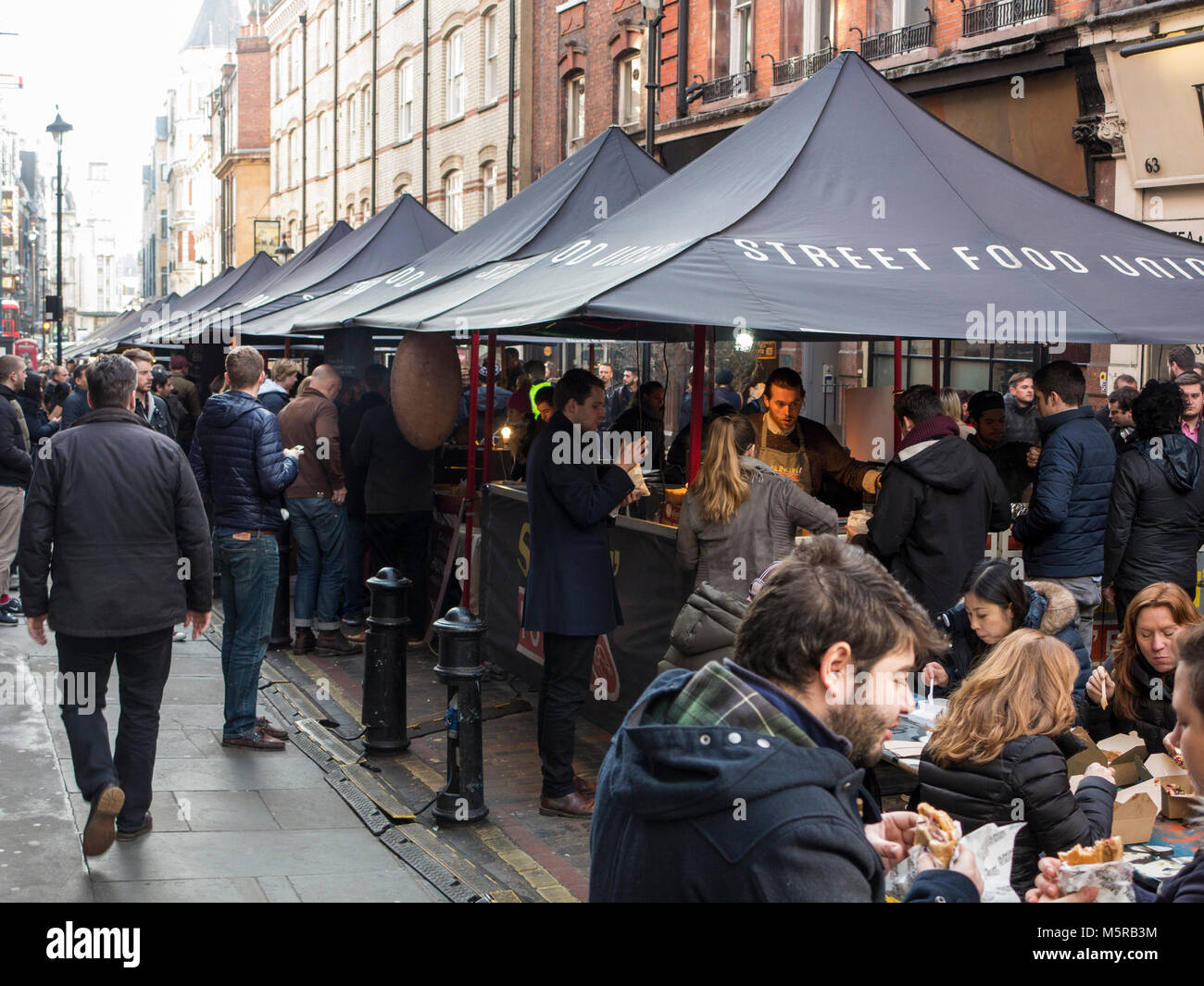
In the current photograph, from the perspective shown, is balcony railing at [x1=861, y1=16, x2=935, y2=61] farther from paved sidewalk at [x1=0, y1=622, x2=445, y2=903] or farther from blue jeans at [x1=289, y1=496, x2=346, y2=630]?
paved sidewalk at [x1=0, y1=622, x2=445, y2=903]

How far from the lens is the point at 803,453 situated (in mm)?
8273

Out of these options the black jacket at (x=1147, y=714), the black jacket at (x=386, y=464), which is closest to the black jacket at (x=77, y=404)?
the black jacket at (x=386, y=464)

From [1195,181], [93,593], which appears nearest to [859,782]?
[93,593]

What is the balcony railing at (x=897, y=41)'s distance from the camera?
1612cm

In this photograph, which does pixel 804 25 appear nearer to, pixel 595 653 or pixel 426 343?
pixel 426 343

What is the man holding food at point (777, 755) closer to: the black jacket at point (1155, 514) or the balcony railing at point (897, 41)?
the black jacket at point (1155, 514)

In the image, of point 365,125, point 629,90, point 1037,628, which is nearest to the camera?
point 1037,628

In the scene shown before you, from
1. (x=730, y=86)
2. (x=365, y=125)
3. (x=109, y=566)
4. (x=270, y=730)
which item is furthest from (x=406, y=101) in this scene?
(x=109, y=566)

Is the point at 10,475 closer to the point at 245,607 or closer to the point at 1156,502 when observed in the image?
the point at 245,607

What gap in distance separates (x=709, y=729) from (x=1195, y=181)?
41.3ft

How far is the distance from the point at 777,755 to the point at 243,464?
226 inches

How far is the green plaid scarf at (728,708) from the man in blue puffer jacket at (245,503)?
542cm

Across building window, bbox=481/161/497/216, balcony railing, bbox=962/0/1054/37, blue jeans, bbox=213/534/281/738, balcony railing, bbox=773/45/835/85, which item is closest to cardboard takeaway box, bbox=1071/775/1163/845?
blue jeans, bbox=213/534/281/738
